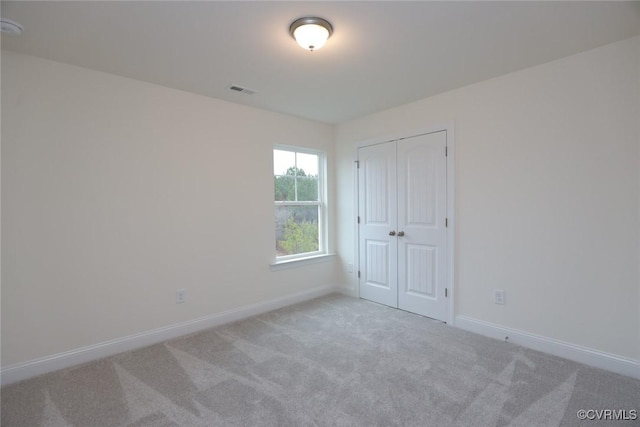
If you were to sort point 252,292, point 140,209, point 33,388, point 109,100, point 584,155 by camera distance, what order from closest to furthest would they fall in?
point 33,388, point 584,155, point 109,100, point 140,209, point 252,292

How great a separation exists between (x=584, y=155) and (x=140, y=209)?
3.66m

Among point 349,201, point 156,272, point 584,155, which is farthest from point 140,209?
point 584,155

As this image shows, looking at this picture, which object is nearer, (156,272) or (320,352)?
(320,352)

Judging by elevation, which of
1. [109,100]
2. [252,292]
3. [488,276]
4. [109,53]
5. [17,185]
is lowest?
[252,292]

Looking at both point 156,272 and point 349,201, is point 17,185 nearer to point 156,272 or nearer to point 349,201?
point 156,272

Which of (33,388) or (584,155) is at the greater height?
(584,155)

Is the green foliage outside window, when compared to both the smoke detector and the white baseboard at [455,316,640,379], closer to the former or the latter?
the white baseboard at [455,316,640,379]

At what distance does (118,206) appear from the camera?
259 centimetres

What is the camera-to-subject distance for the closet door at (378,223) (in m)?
3.61

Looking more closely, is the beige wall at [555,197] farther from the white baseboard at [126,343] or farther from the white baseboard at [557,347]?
the white baseboard at [126,343]

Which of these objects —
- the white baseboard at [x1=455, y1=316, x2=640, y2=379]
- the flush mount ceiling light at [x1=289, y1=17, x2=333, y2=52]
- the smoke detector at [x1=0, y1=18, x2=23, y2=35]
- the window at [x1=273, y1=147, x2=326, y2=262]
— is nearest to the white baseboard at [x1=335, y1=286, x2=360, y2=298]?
the window at [x1=273, y1=147, x2=326, y2=262]

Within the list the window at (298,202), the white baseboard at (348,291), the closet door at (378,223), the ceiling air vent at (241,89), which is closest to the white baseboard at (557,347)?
the closet door at (378,223)

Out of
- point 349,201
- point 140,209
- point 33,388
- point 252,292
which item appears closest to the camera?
point 33,388

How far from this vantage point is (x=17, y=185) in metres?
2.17
